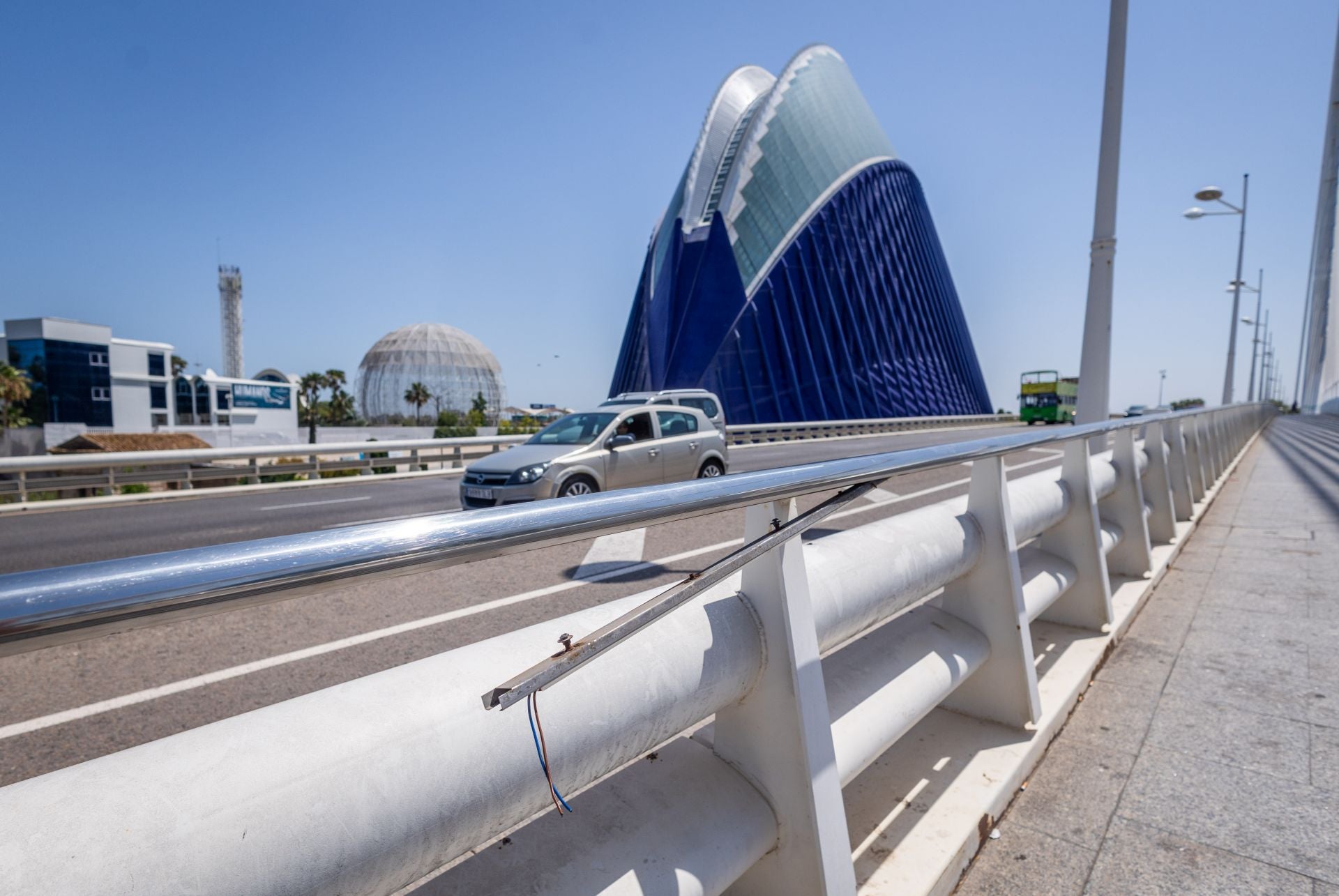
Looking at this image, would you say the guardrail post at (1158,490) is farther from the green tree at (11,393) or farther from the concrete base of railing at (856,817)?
the green tree at (11,393)

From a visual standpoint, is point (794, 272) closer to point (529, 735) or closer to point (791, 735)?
point (791, 735)

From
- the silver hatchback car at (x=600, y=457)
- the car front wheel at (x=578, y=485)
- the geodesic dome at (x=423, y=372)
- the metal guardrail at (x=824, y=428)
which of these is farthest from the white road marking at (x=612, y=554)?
the geodesic dome at (x=423, y=372)

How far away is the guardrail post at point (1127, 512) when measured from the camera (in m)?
4.96

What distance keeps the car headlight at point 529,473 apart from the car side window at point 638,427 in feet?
5.81

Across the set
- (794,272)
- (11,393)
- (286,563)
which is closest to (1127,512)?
(286,563)

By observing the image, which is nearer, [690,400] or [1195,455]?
[1195,455]

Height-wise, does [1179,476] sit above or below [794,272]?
below

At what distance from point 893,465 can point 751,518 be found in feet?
1.88

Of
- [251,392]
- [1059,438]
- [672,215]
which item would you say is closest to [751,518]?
[1059,438]

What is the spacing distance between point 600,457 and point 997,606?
8633 millimetres

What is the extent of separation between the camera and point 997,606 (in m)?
2.75

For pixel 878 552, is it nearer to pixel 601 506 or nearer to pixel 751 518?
pixel 751 518

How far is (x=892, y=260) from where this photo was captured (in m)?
52.1

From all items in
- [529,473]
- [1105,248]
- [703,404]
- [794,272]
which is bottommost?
[529,473]
